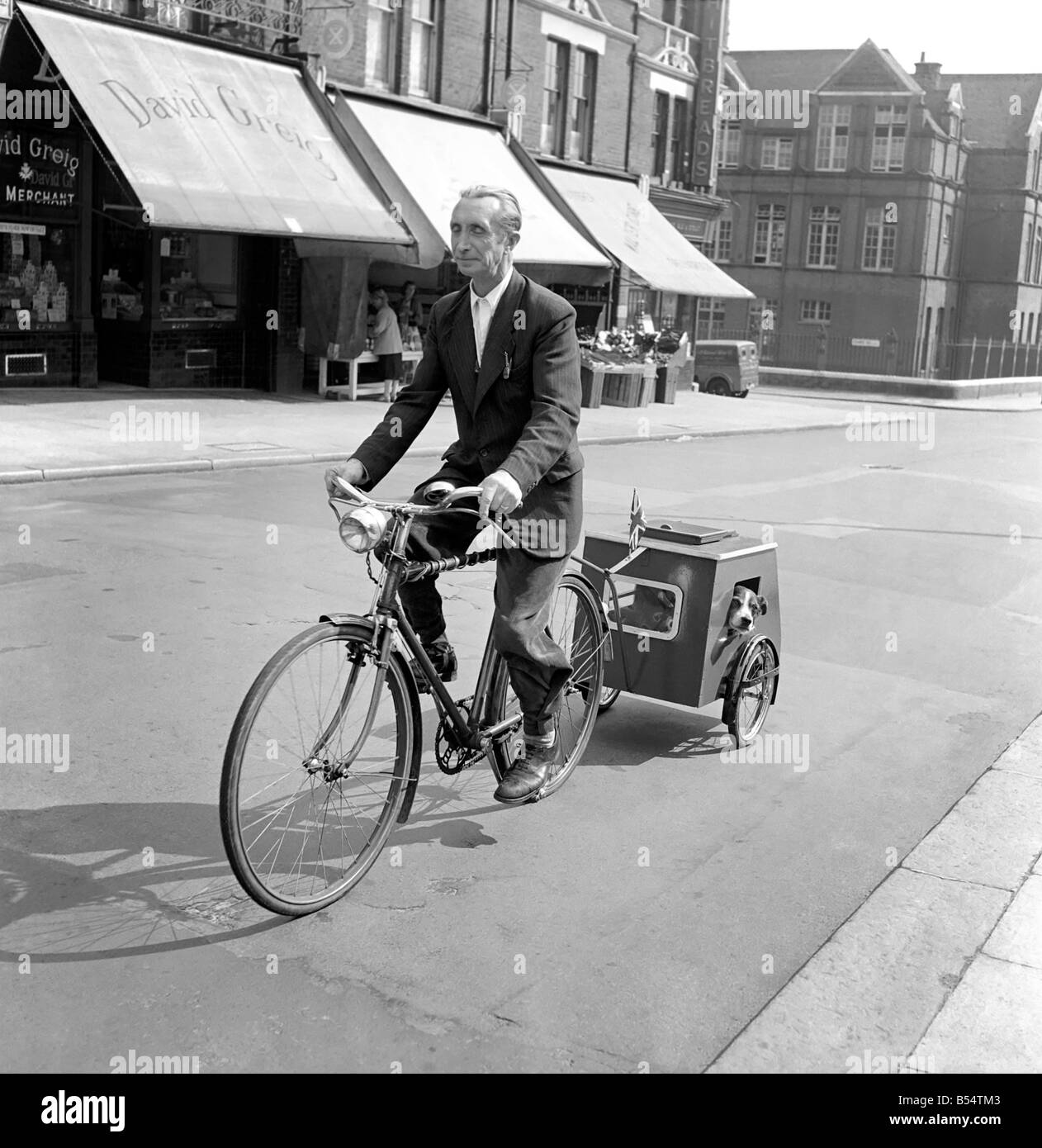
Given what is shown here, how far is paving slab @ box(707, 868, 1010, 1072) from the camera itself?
3580mm

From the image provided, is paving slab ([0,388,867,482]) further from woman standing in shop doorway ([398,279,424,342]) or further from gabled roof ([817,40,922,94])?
gabled roof ([817,40,922,94])

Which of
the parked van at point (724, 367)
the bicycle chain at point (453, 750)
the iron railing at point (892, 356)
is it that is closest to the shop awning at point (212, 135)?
the bicycle chain at point (453, 750)

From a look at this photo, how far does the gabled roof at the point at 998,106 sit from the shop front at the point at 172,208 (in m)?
50.5

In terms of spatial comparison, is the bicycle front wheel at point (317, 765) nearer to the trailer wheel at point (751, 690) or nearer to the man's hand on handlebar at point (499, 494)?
the man's hand on handlebar at point (499, 494)

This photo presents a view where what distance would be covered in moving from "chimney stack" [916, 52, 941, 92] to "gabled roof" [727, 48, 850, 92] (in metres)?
3.76

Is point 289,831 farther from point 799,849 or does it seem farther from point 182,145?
point 182,145

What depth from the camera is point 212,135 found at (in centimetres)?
1919

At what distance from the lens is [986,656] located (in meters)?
8.25

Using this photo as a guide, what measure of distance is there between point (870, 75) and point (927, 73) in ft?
8.33

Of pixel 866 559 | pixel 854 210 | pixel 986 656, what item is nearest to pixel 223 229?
pixel 866 559

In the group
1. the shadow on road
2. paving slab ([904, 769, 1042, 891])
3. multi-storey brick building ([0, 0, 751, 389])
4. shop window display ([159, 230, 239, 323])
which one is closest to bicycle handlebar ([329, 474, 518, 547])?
the shadow on road

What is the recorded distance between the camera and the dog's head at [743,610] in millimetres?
5988

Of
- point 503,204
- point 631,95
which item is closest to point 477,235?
point 503,204

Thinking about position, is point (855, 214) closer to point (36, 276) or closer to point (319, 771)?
point (36, 276)
